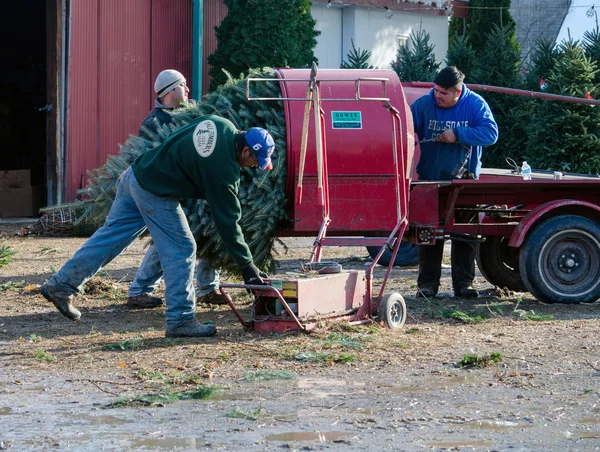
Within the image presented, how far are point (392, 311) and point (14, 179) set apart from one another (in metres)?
11.0

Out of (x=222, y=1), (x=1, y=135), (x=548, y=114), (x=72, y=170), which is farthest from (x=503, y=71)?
(x=1, y=135)

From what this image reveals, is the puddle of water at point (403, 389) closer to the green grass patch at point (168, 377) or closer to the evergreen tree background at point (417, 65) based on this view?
the green grass patch at point (168, 377)

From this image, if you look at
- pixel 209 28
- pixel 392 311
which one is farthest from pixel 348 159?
pixel 209 28

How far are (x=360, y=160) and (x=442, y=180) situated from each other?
3.43 feet

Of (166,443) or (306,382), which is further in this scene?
(306,382)

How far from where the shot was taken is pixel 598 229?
8.45 meters

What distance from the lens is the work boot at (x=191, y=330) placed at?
689 centimetres

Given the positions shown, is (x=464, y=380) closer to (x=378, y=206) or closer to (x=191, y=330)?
→ (x=191, y=330)

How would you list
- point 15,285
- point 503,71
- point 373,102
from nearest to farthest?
point 373,102 → point 15,285 → point 503,71

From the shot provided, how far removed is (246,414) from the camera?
4.92 metres

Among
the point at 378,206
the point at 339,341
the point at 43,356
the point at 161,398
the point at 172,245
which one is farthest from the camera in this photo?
the point at 378,206

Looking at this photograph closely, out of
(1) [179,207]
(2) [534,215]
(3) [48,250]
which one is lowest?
(3) [48,250]

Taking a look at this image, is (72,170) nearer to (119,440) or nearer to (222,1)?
(222,1)

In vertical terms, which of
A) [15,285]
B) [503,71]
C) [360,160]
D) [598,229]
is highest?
[503,71]
